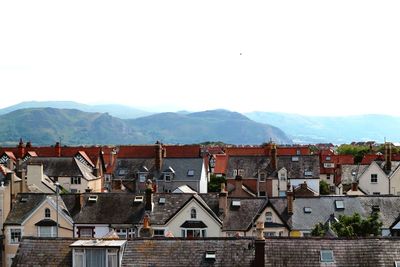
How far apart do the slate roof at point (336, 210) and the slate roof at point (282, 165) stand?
31.7 metres

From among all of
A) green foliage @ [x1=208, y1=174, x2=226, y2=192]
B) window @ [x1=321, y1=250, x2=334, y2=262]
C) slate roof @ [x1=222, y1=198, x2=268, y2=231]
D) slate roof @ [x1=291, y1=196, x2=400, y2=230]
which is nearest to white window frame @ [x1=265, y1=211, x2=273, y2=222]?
slate roof @ [x1=222, y1=198, x2=268, y2=231]

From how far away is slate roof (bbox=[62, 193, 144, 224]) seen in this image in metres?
Result: 61.1

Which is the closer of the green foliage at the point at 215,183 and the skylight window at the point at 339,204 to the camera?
the skylight window at the point at 339,204

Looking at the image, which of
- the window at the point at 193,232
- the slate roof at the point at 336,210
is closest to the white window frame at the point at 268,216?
Result: the slate roof at the point at 336,210

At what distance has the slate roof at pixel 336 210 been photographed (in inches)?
2387

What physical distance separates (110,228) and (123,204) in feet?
8.66

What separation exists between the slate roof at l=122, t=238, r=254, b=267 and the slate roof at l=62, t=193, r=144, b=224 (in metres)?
24.1

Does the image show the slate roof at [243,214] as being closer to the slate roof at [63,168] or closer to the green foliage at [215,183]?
the slate roof at [63,168]

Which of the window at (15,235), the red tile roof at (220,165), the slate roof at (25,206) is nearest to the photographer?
the window at (15,235)

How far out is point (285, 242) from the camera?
3619cm

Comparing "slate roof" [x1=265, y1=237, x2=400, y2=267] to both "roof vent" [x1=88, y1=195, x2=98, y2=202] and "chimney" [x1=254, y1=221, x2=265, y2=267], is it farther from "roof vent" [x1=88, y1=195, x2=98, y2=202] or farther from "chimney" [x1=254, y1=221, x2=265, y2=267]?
"roof vent" [x1=88, y1=195, x2=98, y2=202]

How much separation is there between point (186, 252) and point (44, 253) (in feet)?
24.6

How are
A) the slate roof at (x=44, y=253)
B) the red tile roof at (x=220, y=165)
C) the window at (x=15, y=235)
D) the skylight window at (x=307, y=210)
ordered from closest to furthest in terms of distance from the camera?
1. the slate roof at (x=44, y=253)
2. the window at (x=15, y=235)
3. the skylight window at (x=307, y=210)
4. the red tile roof at (x=220, y=165)

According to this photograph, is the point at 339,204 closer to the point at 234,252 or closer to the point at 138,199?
the point at 138,199
